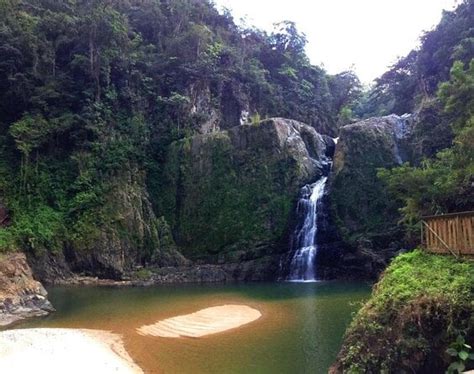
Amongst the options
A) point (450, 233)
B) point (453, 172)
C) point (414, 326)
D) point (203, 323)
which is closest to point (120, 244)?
point (203, 323)

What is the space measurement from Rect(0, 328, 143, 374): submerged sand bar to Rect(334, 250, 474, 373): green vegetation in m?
5.79

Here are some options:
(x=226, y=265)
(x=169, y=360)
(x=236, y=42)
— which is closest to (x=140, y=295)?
(x=226, y=265)

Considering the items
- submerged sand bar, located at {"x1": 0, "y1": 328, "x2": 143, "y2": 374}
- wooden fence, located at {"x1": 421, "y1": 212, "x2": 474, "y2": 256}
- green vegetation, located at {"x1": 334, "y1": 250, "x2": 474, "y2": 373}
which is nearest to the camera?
green vegetation, located at {"x1": 334, "y1": 250, "x2": 474, "y2": 373}

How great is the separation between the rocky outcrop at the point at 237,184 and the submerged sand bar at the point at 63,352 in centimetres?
1730

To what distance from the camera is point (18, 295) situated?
19047mm

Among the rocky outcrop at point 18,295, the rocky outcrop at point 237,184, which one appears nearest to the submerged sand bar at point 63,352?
the rocky outcrop at point 18,295

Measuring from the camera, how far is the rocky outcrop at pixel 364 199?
2834 centimetres

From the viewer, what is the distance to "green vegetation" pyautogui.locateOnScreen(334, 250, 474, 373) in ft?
26.2

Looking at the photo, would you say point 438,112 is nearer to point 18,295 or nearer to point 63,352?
point 63,352

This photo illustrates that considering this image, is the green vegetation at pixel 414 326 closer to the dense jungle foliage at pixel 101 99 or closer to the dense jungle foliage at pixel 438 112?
the dense jungle foliage at pixel 438 112

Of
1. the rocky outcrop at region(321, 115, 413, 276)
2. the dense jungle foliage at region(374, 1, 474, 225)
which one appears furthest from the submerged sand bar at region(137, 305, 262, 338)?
the rocky outcrop at region(321, 115, 413, 276)

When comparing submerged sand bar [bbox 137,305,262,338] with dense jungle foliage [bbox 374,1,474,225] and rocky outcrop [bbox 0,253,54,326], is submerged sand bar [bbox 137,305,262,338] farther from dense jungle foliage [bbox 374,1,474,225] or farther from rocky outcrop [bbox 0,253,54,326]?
dense jungle foliage [bbox 374,1,474,225]

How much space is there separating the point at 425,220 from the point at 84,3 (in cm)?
3965

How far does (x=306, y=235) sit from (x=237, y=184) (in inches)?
273
